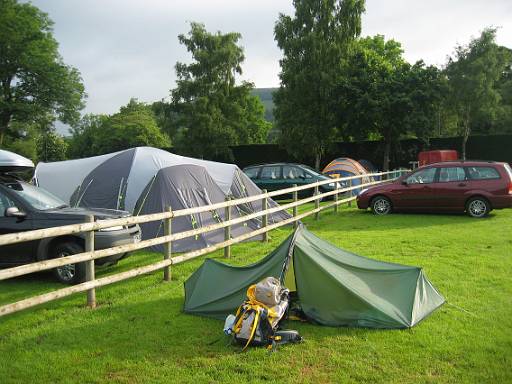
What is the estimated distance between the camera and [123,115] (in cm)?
6316

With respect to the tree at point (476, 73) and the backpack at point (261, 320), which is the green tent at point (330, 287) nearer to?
the backpack at point (261, 320)

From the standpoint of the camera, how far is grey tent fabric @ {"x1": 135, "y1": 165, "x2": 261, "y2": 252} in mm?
9672

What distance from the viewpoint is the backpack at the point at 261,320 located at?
4.73m

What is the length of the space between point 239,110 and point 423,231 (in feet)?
91.2

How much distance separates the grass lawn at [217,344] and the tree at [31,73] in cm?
3843

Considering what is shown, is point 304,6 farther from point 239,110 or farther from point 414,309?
point 414,309

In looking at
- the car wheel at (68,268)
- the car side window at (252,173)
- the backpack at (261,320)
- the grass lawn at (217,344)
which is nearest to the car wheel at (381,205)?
the car side window at (252,173)

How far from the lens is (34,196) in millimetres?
8133

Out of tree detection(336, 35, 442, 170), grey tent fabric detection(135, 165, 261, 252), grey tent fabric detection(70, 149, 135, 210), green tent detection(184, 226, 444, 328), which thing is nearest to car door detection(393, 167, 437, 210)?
grey tent fabric detection(135, 165, 261, 252)

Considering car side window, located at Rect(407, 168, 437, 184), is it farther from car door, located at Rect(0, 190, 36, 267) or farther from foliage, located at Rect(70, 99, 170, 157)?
foliage, located at Rect(70, 99, 170, 157)

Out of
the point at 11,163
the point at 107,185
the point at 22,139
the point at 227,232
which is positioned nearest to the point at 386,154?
the point at 107,185

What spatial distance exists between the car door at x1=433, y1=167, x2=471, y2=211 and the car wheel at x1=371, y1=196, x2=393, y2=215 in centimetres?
139

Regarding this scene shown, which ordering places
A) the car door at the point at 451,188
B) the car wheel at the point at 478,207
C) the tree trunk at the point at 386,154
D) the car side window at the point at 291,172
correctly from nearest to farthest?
the car wheel at the point at 478,207
the car door at the point at 451,188
the car side window at the point at 291,172
the tree trunk at the point at 386,154

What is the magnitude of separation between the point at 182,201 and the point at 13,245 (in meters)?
3.44
